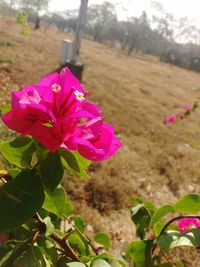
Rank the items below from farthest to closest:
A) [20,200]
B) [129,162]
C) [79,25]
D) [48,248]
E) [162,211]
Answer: [79,25] < [129,162] < [162,211] < [48,248] < [20,200]

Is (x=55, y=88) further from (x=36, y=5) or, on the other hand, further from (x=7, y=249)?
(x=36, y=5)

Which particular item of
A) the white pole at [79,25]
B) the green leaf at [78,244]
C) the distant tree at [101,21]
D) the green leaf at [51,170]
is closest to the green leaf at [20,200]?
the green leaf at [51,170]

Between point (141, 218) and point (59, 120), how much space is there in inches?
17.5

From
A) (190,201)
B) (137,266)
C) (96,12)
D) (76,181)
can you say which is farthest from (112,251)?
(96,12)

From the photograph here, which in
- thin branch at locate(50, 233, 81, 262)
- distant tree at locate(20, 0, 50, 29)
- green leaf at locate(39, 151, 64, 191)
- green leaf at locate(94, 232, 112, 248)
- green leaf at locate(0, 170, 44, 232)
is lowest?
green leaf at locate(94, 232, 112, 248)

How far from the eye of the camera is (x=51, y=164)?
42 centimetres

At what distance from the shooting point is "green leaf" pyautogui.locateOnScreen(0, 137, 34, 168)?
44cm

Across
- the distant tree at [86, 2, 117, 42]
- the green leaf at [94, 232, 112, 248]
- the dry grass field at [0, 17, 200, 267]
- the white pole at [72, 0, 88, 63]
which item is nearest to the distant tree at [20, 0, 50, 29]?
the distant tree at [86, 2, 117, 42]

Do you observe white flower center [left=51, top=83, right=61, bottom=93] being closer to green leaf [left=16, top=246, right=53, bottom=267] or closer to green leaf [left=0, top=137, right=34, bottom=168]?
green leaf [left=0, top=137, right=34, bottom=168]

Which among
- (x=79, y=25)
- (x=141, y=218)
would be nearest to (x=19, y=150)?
(x=141, y=218)

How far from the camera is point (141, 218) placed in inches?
30.8

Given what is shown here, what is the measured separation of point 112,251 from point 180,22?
42.1 m

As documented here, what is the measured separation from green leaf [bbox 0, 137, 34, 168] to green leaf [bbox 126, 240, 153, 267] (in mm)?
261

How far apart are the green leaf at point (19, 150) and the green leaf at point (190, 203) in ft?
0.82
